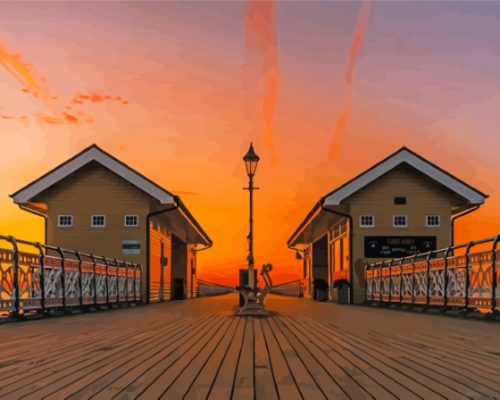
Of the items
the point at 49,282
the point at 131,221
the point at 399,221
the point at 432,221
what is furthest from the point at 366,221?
the point at 49,282

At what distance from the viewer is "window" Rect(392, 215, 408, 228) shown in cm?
3070

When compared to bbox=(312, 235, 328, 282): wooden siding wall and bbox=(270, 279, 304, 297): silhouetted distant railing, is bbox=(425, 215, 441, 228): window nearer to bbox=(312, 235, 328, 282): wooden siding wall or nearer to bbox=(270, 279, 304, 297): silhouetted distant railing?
bbox=(312, 235, 328, 282): wooden siding wall

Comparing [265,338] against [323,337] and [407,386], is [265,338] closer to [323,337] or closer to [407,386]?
[323,337]

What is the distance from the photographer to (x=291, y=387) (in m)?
4.98

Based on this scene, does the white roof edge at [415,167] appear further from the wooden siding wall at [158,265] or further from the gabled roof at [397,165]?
the wooden siding wall at [158,265]

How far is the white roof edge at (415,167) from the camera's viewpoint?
29.2 meters

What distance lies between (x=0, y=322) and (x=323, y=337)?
624 centimetres

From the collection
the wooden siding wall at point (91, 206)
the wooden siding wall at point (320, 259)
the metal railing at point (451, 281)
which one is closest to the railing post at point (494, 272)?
the metal railing at point (451, 281)

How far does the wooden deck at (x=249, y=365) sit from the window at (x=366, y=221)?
65.5 ft

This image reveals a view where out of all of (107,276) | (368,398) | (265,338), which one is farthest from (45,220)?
(368,398)

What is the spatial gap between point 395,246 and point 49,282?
17796 mm

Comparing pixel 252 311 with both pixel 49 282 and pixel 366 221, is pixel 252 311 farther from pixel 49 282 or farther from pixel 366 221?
pixel 366 221

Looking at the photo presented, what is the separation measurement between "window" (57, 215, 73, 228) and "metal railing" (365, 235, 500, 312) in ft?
43.3

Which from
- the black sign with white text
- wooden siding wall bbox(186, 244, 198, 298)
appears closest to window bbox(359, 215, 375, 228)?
the black sign with white text
